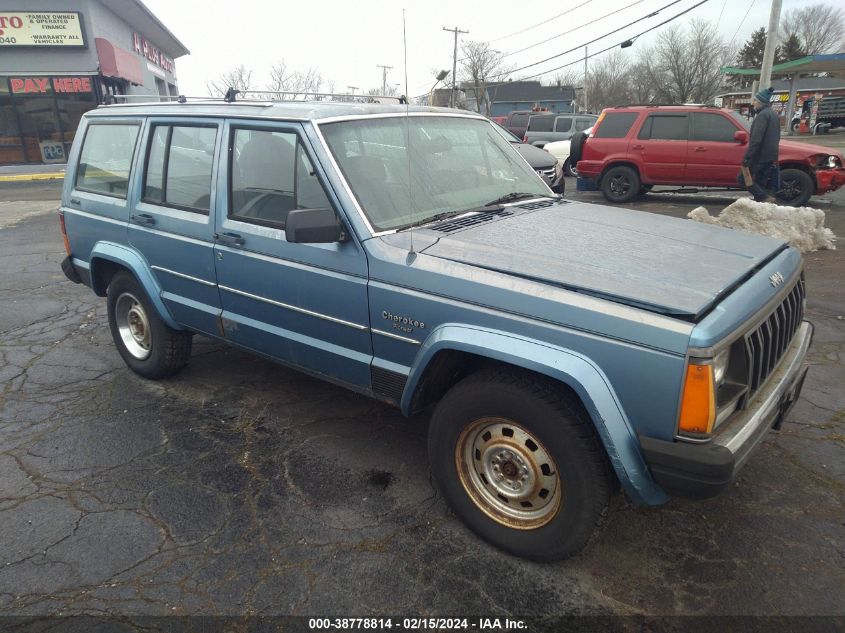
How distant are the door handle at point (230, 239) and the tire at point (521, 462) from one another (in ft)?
5.13

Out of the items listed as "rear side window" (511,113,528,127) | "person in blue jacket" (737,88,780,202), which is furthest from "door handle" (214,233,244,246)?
"rear side window" (511,113,528,127)

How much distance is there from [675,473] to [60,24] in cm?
2563

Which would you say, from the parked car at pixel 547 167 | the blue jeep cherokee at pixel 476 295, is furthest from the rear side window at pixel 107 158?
the parked car at pixel 547 167

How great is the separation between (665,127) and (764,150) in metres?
2.52

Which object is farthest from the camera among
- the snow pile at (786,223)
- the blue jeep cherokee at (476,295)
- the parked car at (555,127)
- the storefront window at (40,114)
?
the storefront window at (40,114)

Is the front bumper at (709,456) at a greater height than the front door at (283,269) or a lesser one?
lesser

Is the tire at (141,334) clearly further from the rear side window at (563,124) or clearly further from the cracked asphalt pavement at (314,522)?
the rear side window at (563,124)

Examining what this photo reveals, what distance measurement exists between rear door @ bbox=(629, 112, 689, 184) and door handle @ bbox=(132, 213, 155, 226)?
32.9ft

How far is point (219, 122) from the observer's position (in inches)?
139

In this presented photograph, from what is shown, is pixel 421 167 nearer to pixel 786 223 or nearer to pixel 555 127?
pixel 786 223

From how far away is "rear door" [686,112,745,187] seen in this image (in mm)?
10688

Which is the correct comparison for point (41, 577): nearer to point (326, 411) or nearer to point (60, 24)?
point (326, 411)

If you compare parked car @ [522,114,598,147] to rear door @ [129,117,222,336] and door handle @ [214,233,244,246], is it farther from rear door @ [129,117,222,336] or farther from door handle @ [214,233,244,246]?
door handle @ [214,233,244,246]

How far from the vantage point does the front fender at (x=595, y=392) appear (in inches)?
85.6
